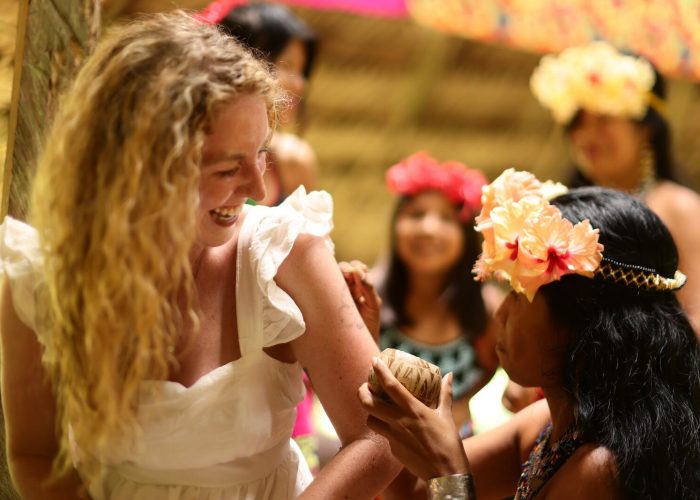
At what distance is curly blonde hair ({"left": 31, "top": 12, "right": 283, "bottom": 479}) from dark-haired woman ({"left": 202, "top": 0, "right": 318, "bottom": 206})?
5.21 feet

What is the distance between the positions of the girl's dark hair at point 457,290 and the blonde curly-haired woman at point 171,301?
7.63 ft

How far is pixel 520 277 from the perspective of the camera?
189cm

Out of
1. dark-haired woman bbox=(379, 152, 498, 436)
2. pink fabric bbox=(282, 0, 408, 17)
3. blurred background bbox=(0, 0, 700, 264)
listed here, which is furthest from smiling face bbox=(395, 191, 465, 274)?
pink fabric bbox=(282, 0, 408, 17)

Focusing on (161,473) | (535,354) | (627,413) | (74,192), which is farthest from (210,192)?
(627,413)

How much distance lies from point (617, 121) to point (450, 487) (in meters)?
2.66

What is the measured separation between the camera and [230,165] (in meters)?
1.66

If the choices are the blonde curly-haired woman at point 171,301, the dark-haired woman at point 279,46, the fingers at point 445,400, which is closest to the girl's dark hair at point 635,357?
the fingers at point 445,400

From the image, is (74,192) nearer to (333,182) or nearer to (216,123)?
(216,123)

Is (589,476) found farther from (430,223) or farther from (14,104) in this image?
(430,223)

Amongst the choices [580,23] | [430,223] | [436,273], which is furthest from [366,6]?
[436,273]

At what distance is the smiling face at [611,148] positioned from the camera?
4.04 meters

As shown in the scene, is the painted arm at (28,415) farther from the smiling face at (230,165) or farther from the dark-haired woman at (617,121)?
the dark-haired woman at (617,121)

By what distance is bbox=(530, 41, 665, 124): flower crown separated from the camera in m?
4.08

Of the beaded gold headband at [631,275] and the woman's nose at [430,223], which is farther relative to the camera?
the woman's nose at [430,223]
